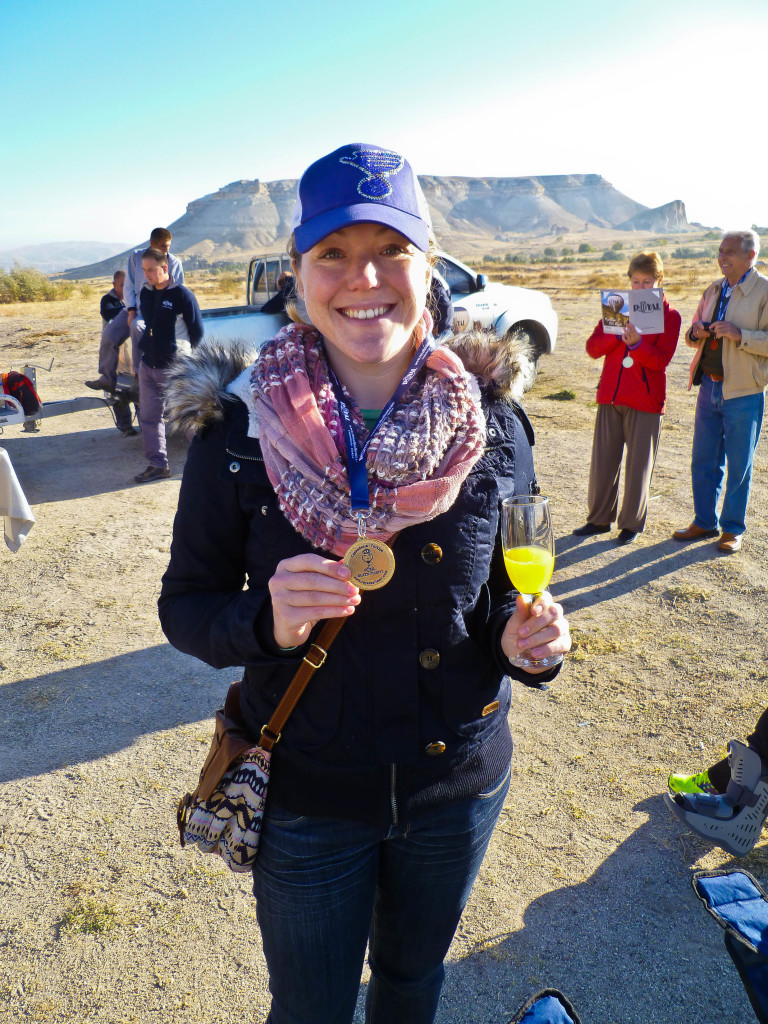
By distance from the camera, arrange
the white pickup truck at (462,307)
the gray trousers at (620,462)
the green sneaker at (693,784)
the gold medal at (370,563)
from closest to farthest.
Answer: the gold medal at (370,563), the green sneaker at (693,784), the gray trousers at (620,462), the white pickup truck at (462,307)

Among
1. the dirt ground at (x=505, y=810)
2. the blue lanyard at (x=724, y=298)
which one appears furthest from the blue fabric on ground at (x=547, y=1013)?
the blue lanyard at (x=724, y=298)

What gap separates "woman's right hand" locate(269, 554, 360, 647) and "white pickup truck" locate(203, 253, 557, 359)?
771 centimetres

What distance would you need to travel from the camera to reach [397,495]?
1.36m

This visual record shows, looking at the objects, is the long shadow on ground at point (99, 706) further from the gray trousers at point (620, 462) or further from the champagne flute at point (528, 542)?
the gray trousers at point (620, 462)

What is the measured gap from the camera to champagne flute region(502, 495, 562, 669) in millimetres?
1442

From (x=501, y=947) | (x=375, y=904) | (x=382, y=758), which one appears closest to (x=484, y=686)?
(x=382, y=758)

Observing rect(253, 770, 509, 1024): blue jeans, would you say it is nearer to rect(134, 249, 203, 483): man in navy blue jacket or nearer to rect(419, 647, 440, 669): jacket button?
rect(419, 647, 440, 669): jacket button

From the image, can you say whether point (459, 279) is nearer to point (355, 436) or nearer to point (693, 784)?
point (693, 784)

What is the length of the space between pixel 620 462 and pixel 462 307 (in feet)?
15.3

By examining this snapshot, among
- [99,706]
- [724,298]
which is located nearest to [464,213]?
[724,298]

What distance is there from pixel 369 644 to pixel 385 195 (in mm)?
867

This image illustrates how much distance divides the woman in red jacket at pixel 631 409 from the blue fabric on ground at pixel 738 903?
144 inches

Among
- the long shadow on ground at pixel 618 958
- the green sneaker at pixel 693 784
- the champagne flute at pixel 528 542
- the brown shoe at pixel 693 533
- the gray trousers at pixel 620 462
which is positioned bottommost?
the long shadow on ground at pixel 618 958

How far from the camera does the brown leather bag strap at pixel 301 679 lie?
4.42 ft
